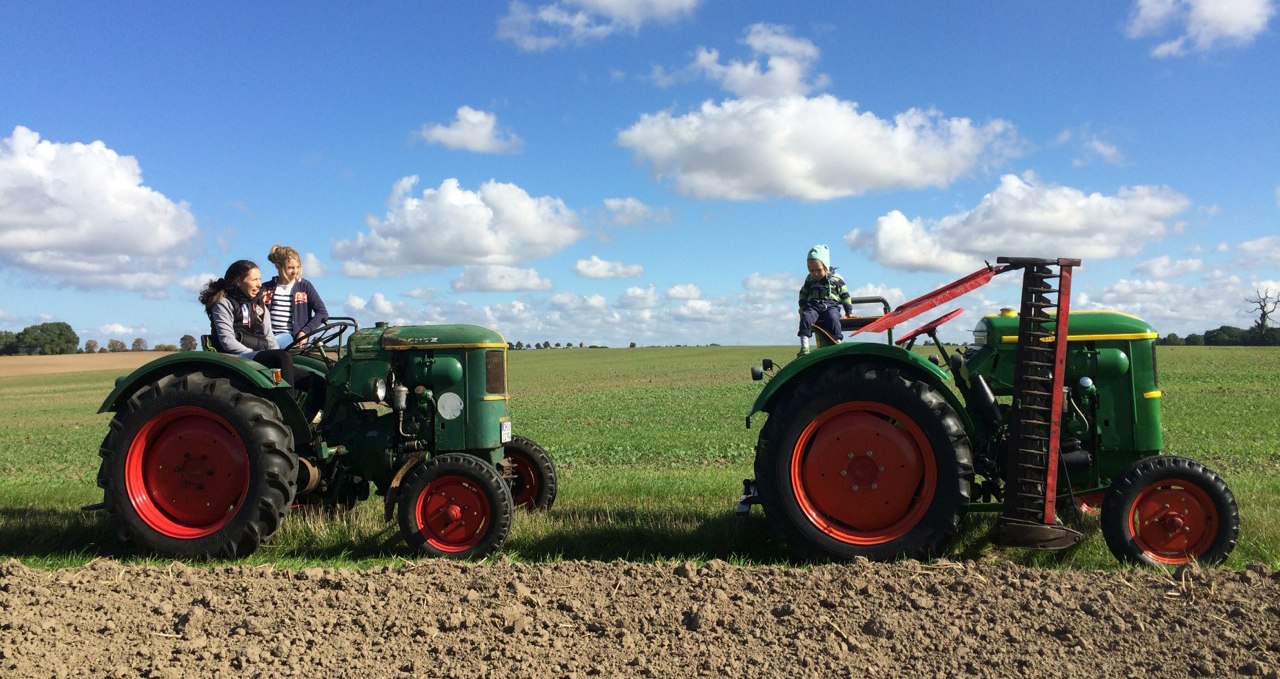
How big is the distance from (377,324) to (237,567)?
1919 mm

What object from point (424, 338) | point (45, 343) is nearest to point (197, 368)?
point (424, 338)

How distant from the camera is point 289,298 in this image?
20.1 ft

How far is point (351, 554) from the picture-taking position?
5.26 meters

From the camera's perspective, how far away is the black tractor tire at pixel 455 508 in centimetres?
502

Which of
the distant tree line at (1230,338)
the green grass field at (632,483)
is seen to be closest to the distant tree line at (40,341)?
the green grass field at (632,483)

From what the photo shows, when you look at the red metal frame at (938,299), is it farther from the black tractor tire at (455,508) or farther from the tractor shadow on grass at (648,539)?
the black tractor tire at (455,508)

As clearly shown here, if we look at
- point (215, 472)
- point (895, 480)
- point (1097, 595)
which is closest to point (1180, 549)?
point (1097, 595)

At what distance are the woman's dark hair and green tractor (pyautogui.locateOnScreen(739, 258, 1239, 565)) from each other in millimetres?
3478

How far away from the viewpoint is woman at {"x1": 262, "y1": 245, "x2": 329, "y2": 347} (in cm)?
605

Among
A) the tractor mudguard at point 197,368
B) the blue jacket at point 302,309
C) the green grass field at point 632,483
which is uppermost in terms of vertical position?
the blue jacket at point 302,309

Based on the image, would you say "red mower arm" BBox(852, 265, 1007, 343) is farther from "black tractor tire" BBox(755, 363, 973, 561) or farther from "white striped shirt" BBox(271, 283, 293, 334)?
"white striped shirt" BBox(271, 283, 293, 334)

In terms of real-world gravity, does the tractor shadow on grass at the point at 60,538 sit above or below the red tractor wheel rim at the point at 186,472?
below

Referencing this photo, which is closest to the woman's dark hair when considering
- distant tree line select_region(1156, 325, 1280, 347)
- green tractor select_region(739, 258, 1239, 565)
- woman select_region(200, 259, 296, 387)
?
woman select_region(200, 259, 296, 387)

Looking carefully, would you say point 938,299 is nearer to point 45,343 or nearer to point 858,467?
point 858,467
